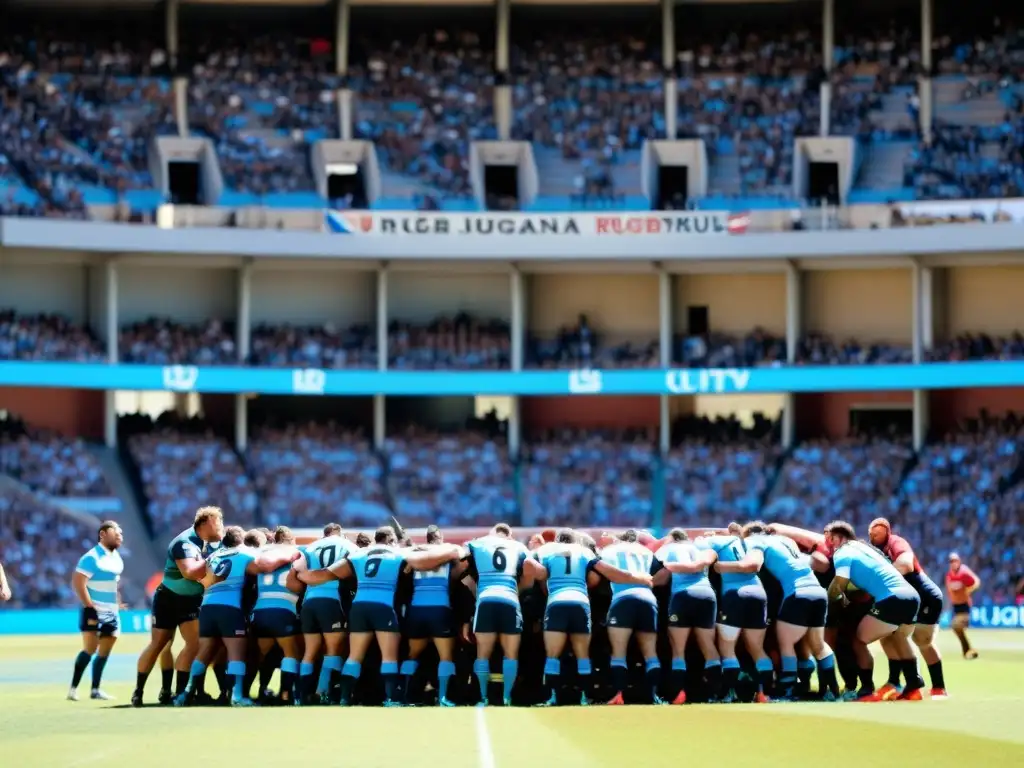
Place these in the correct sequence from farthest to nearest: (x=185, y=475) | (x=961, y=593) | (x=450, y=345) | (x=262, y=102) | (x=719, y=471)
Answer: (x=262, y=102), (x=450, y=345), (x=719, y=471), (x=185, y=475), (x=961, y=593)

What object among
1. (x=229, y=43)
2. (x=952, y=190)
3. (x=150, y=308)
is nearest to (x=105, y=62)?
(x=229, y=43)

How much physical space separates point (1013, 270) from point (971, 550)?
34.6 feet

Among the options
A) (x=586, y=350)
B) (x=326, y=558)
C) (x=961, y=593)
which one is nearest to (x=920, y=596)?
(x=326, y=558)

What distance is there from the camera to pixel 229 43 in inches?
2277

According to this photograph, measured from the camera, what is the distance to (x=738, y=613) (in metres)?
20.3

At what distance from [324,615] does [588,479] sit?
31.3 m

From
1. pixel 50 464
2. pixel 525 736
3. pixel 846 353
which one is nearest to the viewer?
pixel 525 736

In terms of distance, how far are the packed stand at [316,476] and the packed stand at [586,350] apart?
18.3ft

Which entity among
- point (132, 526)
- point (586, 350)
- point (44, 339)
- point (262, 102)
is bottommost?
point (132, 526)

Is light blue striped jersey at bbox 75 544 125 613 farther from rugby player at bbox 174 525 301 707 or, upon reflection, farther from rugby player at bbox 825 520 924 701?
rugby player at bbox 825 520 924 701

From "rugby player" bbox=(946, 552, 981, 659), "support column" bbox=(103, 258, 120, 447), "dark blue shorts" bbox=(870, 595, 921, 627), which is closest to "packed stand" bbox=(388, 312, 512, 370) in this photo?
"support column" bbox=(103, 258, 120, 447)

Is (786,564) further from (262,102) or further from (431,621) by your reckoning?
(262,102)

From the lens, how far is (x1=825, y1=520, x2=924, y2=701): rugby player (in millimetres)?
20031

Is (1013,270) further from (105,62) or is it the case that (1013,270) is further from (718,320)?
(105,62)
